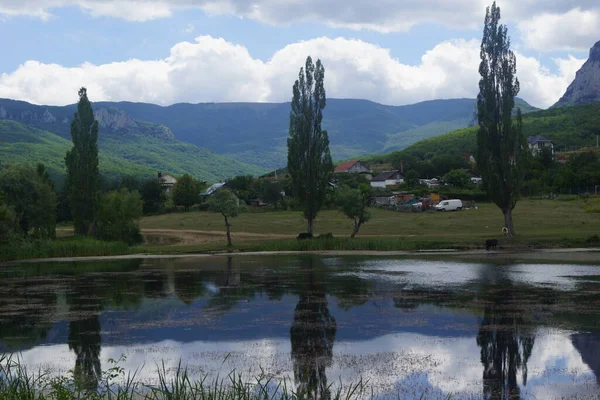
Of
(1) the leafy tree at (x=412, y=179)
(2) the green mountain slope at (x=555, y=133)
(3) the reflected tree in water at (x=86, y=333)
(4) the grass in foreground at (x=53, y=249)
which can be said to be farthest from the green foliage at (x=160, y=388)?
(2) the green mountain slope at (x=555, y=133)

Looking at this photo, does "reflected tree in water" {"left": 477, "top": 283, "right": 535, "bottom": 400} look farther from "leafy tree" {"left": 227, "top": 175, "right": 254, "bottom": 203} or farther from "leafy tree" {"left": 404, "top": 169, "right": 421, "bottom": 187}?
"leafy tree" {"left": 227, "top": 175, "right": 254, "bottom": 203}

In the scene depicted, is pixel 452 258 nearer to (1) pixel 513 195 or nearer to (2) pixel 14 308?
(1) pixel 513 195

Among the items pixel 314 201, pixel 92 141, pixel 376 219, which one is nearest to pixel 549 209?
pixel 376 219

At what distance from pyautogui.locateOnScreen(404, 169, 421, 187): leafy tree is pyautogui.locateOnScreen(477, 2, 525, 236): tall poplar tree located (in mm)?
56282

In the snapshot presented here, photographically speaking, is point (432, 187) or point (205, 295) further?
point (432, 187)

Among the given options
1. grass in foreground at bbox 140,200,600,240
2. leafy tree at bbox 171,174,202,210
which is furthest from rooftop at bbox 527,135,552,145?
leafy tree at bbox 171,174,202,210

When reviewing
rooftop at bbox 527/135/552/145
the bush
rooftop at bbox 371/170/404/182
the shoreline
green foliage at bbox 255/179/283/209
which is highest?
rooftop at bbox 527/135/552/145

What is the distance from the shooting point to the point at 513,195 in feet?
184

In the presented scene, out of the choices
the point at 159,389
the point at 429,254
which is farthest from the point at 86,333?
the point at 429,254

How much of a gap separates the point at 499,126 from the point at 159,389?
5161 centimetres

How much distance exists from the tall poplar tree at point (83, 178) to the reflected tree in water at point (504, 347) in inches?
1905

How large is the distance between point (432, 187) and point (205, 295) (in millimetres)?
83413

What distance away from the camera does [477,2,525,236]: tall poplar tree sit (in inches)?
2203

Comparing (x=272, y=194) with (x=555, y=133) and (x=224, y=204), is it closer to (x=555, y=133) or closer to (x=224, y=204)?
(x=224, y=204)
